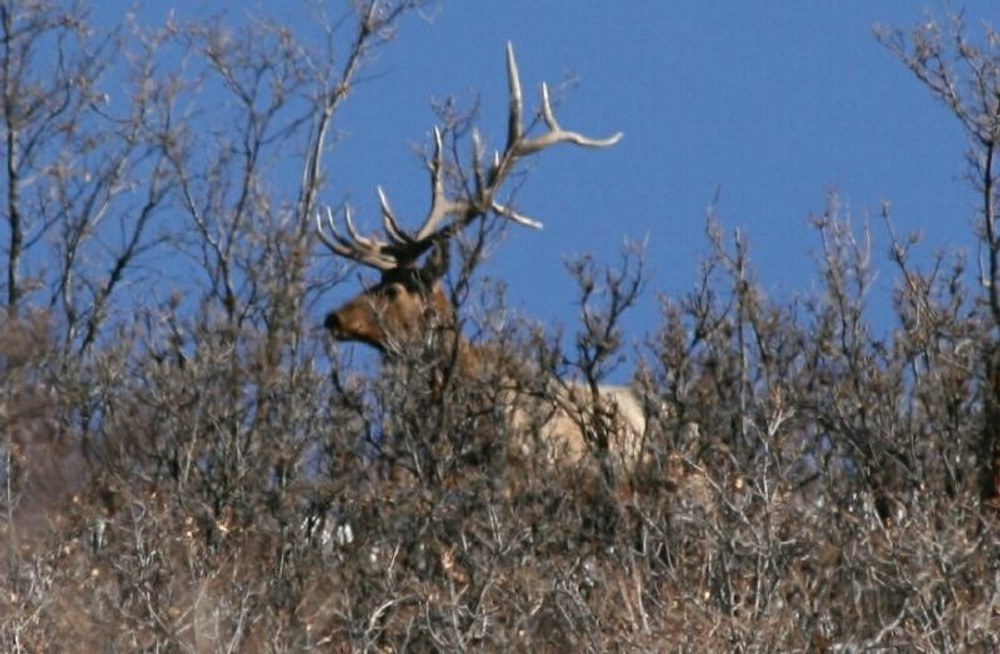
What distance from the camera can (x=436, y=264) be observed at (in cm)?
2367

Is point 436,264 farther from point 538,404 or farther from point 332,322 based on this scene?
point 538,404

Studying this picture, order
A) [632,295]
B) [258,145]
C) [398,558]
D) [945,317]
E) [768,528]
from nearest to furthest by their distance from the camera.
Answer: [768,528]
[398,558]
[945,317]
[632,295]
[258,145]

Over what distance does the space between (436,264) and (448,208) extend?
0.70 metres

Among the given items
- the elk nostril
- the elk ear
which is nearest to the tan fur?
the elk nostril

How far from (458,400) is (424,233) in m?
3.40

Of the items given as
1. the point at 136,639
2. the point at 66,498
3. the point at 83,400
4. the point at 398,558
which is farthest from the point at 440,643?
the point at 83,400

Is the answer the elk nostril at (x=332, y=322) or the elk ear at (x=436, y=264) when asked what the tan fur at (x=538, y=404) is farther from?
the elk ear at (x=436, y=264)

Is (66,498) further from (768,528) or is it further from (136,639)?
(768,528)

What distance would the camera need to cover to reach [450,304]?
22.9m

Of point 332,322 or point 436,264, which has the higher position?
point 436,264

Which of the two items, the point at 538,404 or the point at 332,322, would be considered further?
the point at 332,322

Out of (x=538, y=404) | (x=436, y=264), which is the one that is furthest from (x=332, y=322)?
(x=538, y=404)

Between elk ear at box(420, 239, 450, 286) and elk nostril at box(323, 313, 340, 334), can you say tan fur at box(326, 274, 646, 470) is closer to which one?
elk nostril at box(323, 313, 340, 334)

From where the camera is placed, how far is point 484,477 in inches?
773
